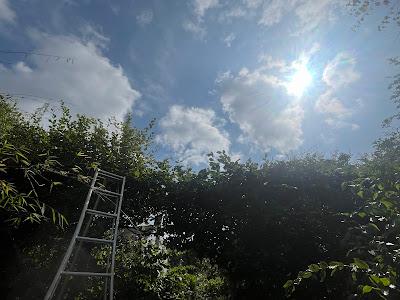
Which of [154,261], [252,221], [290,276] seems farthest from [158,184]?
[290,276]

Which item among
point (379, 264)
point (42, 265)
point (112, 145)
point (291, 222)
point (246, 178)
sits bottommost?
point (379, 264)

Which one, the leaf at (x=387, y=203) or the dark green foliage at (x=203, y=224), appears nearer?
the leaf at (x=387, y=203)

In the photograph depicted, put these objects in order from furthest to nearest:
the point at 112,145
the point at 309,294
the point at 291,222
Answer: the point at 112,145 → the point at 291,222 → the point at 309,294

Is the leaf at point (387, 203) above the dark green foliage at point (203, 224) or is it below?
below

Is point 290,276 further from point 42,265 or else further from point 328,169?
point 42,265

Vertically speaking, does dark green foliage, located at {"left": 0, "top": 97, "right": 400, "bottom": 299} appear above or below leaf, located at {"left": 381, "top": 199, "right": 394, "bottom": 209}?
above

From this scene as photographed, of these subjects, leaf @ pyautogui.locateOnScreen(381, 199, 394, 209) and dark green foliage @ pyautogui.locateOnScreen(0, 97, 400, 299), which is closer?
leaf @ pyautogui.locateOnScreen(381, 199, 394, 209)

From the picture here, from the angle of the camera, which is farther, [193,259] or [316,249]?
[193,259]

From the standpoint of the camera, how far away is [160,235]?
26.3 feet

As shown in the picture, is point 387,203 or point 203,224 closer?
point 387,203

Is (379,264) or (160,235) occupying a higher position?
(160,235)

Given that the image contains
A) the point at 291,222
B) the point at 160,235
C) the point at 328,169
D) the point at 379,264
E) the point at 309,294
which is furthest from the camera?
the point at 160,235

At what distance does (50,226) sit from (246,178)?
5.01 m

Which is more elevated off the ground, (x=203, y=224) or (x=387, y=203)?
(x=203, y=224)
